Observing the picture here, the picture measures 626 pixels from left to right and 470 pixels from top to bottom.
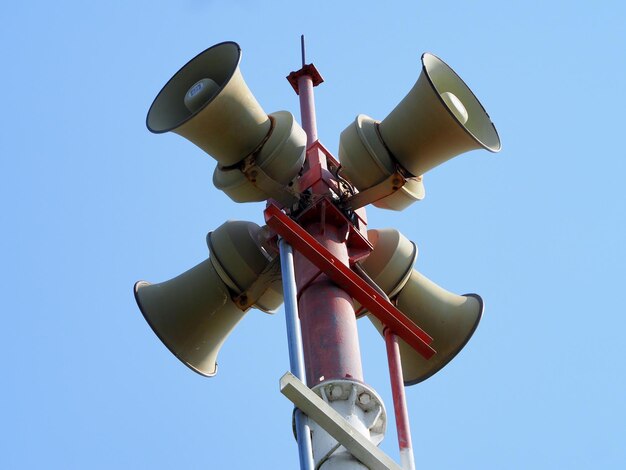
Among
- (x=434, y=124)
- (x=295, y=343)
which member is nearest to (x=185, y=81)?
(x=434, y=124)

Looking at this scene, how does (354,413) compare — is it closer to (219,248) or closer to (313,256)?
(313,256)

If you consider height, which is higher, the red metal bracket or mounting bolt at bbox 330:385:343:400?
the red metal bracket

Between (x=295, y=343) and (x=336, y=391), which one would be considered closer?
(x=295, y=343)

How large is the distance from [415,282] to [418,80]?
1947 mm

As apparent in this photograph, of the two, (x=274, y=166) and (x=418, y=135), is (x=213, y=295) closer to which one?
(x=274, y=166)

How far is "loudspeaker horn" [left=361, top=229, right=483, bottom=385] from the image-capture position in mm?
11656

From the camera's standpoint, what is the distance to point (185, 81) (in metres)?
11.6

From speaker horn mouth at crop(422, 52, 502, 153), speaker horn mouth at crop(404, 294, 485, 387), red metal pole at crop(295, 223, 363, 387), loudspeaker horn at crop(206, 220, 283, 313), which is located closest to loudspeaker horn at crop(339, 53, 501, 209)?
speaker horn mouth at crop(422, 52, 502, 153)

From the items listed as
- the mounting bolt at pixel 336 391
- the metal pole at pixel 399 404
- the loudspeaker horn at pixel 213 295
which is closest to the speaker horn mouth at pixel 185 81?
the loudspeaker horn at pixel 213 295

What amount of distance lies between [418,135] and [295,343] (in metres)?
2.76

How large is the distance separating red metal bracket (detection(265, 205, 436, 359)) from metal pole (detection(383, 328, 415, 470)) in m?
0.13

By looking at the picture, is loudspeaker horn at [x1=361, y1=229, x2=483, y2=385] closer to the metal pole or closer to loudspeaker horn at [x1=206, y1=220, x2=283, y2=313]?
loudspeaker horn at [x1=206, y1=220, x2=283, y2=313]

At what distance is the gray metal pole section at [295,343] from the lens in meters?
8.49

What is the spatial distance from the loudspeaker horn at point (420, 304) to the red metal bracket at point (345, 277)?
3.71 ft
